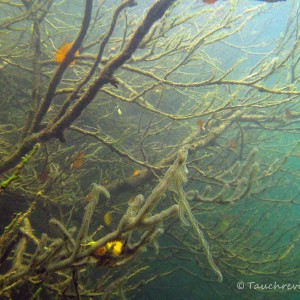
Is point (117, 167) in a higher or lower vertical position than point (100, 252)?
lower

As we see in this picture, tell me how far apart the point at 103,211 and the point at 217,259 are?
7.15 feet

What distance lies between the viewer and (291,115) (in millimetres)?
5168

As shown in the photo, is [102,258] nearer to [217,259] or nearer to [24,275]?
[24,275]

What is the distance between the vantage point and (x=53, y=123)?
228cm

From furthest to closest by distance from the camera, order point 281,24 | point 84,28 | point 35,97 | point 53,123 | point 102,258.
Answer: point 281,24 < point 35,97 < point 53,123 < point 84,28 < point 102,258

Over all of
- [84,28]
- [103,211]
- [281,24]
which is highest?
[84,28]

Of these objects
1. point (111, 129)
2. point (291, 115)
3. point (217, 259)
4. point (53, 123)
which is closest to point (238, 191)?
point (53, 123)

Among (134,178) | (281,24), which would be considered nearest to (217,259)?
(134,178)

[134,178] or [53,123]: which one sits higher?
[53,123]

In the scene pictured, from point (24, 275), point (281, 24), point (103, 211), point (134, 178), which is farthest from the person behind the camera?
point (281, 24)

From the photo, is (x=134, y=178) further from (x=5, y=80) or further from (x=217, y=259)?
(x=5, y=80)

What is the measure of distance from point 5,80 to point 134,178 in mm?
3424

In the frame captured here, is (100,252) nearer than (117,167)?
Yes

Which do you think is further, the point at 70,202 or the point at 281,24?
the point at 281,24
